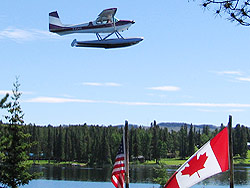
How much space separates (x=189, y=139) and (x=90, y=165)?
36.1m

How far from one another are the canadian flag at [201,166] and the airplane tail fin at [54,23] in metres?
18.9

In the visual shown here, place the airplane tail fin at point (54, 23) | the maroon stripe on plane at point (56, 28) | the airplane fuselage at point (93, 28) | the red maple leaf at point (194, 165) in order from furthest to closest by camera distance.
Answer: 1. the airplane tail fin at point (54, 23)
2. the maroon stripe on plane at point (56, 28)
3. the airplane fuselage at point (93, 28)
4. the red maple leaf at point (194, 165)

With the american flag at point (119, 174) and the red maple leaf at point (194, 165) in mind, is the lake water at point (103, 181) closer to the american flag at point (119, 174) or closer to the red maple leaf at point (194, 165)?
the american flag at point (119, 174)

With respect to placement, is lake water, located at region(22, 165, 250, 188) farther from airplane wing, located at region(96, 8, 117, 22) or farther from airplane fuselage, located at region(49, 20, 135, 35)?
airplane wing, located at region(96, 8, 117, 22)

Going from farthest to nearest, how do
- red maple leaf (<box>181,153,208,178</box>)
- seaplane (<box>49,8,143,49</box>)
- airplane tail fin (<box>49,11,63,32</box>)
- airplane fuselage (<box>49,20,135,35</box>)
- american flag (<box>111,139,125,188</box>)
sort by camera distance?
airplane tail fin (<box>49,11,63,32</box>) < airplane fuselage (<box>49,20,135,35</box>) < seaplane (<box>49,8,143,49</box>) < american flag (<box>111,139,125,188</box>) < red maple leaf (<box>181,153,208,178</box>)

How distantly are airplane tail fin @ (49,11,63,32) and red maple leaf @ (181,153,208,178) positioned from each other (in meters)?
19.0

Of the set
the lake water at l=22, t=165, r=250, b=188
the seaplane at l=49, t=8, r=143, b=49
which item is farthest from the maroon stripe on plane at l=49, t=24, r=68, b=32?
the lake water at l=22, t=165, r=250, b=188

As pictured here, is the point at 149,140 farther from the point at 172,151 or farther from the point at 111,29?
the point at 111,29

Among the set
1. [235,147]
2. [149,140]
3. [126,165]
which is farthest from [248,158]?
[126,165]

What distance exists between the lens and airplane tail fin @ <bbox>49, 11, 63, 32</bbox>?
98.8 feet

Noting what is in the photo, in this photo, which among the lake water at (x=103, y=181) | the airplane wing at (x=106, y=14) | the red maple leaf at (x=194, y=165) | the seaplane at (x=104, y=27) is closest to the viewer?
the red maple leaf at (x=194, y=165)

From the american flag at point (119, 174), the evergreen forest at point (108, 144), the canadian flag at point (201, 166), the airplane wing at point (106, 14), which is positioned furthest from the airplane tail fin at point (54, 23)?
the evergreen forest at point (108, 144)

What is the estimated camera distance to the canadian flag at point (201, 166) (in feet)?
41.9

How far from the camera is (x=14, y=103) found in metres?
36.5
